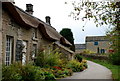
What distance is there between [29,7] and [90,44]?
34787 mm

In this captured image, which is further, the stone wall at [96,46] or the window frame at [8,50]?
the stone wall at [96,46]

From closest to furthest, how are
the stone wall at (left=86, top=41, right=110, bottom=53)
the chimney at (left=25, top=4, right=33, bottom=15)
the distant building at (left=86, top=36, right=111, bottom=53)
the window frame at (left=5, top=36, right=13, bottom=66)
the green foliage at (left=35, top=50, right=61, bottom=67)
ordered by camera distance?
the window frame at (left=5, top=36, right=13, bottom=66) < the green foliage at (left=35, top=50, right=61, bottom=67) < the chimney at (left=25, top=4, right=33, bottom=15) < the stone wall at (left=86, top=41, right=110, bottom=53) < the distant building at (left=86, top=36, right=111, bottom=53)

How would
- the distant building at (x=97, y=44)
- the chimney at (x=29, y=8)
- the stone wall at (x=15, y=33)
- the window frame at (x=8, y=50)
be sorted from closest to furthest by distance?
the stone wall at (x=15, y=33), the window frame at (x=8, y=50), the chimney at (x=29, y=8), the distant building at (x=97, y=44)

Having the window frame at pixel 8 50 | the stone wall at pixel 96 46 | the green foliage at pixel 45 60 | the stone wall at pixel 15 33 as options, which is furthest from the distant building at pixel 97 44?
the window frame at pixel 8 50

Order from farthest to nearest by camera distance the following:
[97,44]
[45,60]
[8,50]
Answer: [97,44]
[45,60]
[8,50]

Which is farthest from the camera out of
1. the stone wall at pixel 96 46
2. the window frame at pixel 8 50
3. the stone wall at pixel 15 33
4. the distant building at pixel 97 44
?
the distant building at pixel 97 44

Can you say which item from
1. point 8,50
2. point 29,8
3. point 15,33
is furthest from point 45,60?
point 29,8

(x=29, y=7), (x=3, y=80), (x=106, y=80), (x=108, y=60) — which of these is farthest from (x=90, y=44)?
(x=3, y=80)

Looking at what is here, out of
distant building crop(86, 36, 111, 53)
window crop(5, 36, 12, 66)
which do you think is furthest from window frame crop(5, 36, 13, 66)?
distant building crop(86, 36, 111, 53)

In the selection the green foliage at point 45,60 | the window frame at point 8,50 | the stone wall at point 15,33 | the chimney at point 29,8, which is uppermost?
the chimney at point 29,8

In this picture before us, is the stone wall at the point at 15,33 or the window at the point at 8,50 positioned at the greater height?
the stone wall at the point at 15,33

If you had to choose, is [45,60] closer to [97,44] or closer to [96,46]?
[97,44]

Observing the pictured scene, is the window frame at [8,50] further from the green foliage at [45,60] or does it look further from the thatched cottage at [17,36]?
the green foliage at [45,60]

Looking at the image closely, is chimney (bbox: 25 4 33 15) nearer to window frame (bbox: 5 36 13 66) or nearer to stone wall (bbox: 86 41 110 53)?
window frame (bbox: 5 36 13 66)
